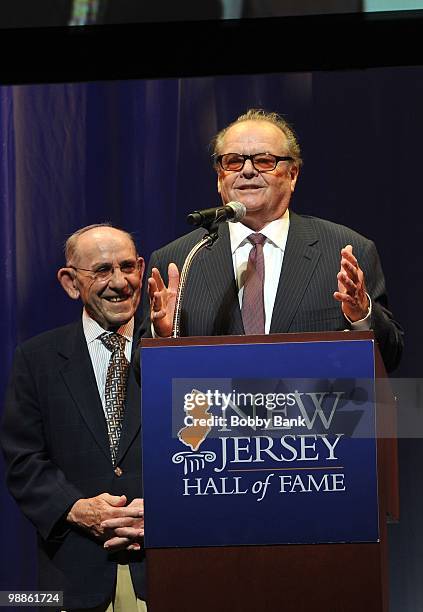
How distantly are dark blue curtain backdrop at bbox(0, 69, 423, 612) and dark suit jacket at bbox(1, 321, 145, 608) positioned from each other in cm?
42

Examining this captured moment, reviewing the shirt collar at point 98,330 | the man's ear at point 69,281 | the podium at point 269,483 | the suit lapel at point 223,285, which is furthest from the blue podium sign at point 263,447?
the man's ear at point 69,281

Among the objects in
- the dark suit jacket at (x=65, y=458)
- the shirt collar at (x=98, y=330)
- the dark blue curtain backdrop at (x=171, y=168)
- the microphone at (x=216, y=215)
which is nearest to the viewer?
the microphone at (x=216, y=215)

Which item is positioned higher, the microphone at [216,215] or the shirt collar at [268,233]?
the shirt collar at [268,233]

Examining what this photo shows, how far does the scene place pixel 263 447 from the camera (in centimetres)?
255

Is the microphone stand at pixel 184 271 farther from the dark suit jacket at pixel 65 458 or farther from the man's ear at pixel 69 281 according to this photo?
the man's ear at pixel 69 281

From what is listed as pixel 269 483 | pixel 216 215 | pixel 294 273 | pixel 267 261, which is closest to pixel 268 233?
pixel 267 261

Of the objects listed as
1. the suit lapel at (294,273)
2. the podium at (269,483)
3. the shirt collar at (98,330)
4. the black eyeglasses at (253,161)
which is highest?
the black eyeglasses at (253,161)

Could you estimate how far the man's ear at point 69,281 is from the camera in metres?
4.00

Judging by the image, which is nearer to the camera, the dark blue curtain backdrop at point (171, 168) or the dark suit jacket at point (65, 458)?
the dark suit jacket at point (65, 458)

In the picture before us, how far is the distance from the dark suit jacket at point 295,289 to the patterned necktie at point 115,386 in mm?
485

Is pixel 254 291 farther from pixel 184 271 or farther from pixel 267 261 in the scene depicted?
pixel 184 271

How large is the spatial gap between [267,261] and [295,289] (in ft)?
0.61

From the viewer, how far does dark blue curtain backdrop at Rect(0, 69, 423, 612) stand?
163 inches

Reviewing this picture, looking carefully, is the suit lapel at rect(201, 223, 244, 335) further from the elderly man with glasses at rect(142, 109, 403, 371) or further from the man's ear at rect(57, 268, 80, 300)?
the man's ear at rect(57, 268, 80, 300)
